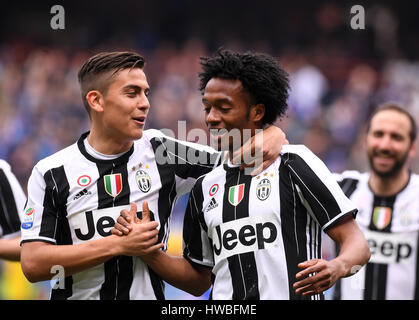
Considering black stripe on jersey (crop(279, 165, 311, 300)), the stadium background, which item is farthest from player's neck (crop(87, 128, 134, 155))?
the stadium background

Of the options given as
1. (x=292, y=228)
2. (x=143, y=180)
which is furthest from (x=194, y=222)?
(x=292, y=228)

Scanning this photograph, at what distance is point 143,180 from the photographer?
423 cm

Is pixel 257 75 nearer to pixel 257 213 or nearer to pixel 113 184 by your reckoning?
pixel 257 213

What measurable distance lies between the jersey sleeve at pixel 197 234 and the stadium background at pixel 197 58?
4718mm

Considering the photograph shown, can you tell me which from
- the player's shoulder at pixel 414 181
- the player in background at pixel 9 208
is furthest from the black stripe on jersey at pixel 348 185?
the player in background at pixel 9 208

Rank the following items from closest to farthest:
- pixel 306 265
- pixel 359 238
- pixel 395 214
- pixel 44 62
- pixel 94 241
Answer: pixel 306 265, pixel 359 238, pixel 94 241, pixel 395 214, pixel 44 62

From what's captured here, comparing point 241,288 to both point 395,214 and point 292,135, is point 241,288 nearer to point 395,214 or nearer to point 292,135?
point 395,214

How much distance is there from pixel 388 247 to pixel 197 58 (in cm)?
793

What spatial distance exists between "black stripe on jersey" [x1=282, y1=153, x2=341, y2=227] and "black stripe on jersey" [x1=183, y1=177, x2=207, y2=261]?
0.61 m

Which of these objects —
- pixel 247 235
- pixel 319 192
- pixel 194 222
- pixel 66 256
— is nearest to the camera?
pixel 319 192

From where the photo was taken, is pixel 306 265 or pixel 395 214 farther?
pixel 395 214
